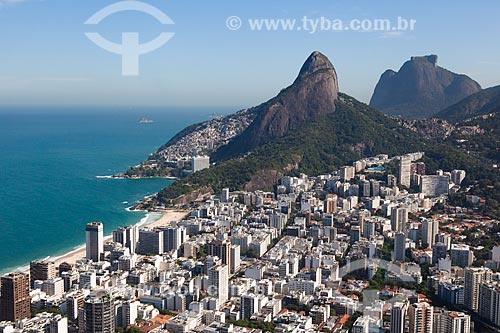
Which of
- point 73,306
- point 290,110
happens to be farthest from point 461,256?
point 290,110

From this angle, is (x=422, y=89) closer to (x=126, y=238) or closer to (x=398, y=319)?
(x=126, y=238)

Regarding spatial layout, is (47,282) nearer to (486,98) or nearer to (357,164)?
(357,164)

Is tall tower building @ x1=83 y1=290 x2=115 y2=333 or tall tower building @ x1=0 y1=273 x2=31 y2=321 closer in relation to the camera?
tall tower building @ x1=83 y1=290 x2=115 y2=333

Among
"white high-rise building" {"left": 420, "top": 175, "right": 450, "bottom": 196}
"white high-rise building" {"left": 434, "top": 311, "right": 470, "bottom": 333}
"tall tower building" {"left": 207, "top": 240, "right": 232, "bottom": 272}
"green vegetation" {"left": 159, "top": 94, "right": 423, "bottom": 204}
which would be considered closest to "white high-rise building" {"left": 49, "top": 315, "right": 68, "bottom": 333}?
"tall tower building" {"left": 207, "top": 240, "right": 232, "bottom": 272}

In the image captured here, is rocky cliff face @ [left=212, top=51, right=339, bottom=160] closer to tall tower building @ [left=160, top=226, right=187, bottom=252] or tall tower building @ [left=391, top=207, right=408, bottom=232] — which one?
tall tower building @ [left=391, top=207, right=408, bottom=232]

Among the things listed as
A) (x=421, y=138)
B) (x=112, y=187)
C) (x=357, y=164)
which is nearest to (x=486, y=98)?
(x=421, y=138)

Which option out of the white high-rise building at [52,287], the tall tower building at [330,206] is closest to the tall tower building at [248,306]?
the white high-rise building at [52,287]
